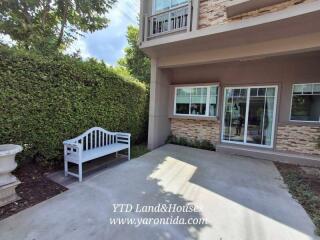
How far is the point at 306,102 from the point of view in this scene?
582 cm

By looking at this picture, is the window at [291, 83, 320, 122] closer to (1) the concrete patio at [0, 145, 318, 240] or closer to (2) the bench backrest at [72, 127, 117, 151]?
(1) the concrete patio at [0, 145, 318, 240]

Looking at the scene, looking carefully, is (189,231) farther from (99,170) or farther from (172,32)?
(172,32)

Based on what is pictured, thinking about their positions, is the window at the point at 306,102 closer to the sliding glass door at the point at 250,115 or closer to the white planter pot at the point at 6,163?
the sliding glass door at the point at 250,115

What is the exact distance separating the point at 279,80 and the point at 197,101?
2.95 m

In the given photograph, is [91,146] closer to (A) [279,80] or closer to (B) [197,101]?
(B) [197,101]

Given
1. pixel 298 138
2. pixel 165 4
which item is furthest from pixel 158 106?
pixel 298 138

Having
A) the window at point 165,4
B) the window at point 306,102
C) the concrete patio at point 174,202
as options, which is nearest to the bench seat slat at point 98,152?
the concrete patio at point 174,202

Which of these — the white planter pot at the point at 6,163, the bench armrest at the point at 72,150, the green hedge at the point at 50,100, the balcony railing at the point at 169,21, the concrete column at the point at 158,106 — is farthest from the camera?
the concrete column at the point at 158,106

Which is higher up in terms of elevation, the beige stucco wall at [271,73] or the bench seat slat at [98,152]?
the beige stucco wall at [271,73]

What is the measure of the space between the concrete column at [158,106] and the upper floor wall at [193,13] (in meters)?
1.27

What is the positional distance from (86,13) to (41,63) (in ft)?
15.9

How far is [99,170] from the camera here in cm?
452

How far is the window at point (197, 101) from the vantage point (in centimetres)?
713

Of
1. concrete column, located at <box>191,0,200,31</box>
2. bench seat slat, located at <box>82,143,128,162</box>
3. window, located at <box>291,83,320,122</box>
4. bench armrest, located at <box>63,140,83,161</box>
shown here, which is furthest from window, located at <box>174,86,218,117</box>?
bench armrest, located at <box>63,140,83,161</box>
